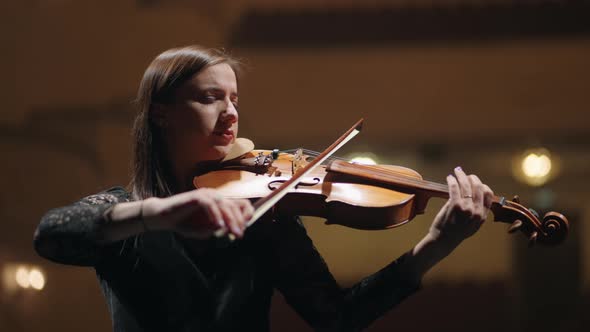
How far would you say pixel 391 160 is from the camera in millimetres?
1921

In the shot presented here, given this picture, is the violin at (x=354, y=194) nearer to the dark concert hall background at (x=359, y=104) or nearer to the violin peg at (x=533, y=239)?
the violin peg at (x=533, y=239)

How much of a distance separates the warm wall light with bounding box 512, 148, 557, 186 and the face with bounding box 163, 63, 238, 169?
1198 millimetres

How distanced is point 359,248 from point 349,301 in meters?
0.92

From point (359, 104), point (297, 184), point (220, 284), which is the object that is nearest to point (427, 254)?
point (297, 184)

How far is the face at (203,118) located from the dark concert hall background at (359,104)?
2.70ft

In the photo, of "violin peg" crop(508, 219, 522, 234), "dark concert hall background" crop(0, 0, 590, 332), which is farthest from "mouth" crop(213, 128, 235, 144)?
"dark concert hall background" crop(0, 0, 590, 332)

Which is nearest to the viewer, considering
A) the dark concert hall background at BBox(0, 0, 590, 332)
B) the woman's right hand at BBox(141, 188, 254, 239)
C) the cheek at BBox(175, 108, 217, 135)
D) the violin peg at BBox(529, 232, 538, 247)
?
the woman's right hand at BBox(141, 188, 254, 239)

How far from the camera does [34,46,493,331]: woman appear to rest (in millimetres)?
832

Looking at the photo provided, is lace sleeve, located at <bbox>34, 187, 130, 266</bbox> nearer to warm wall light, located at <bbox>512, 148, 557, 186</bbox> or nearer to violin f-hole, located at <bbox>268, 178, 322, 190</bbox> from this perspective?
violin f-hole, located at <bbox>268, 178, 322, 190</bbox>

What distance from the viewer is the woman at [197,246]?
83 cm

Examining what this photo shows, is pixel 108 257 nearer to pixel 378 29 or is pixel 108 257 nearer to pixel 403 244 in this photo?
pixel 403 244

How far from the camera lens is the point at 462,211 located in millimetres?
906

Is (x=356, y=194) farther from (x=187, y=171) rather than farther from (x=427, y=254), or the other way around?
(x=187, y=171)

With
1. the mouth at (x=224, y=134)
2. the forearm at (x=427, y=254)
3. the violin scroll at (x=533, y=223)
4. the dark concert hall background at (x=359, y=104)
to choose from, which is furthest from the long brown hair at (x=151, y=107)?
the dark concert hall background at (x=359, y=104)
